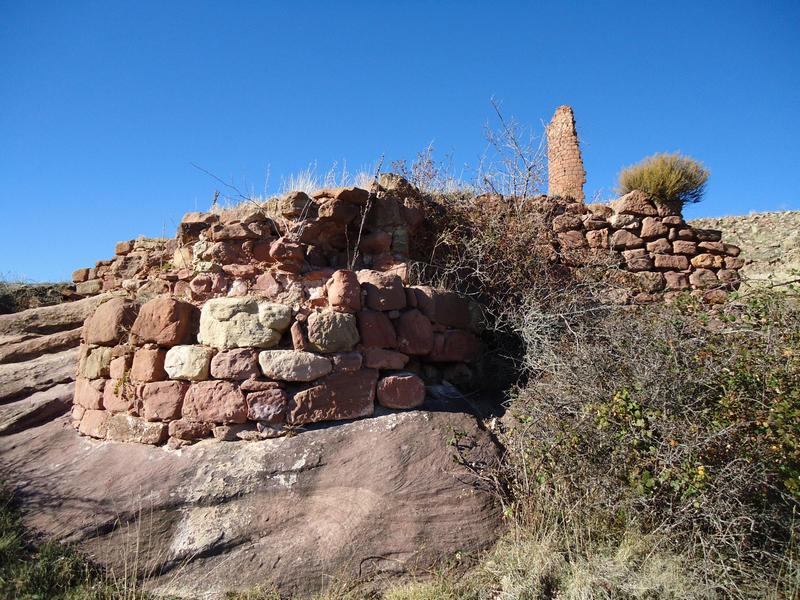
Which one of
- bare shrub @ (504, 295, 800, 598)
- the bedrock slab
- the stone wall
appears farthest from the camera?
the stone wall

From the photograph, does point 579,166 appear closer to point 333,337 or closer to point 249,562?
point 333,337

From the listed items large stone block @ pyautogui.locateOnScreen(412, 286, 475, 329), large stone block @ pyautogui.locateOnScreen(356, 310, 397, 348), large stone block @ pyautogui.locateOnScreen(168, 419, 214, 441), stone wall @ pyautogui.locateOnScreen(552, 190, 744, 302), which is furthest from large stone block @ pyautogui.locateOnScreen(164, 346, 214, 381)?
stone wall @ pyautogui.locateOnScreen(552, 190, 744, 302)

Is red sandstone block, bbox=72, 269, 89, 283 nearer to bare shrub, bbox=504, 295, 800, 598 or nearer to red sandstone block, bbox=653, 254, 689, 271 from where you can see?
bare shrub, bbox=504, 295, 800, 598

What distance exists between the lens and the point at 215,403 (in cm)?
352

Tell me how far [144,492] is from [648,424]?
3.12 metres

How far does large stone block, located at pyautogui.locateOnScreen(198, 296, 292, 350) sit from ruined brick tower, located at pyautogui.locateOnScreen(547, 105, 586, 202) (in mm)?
6114

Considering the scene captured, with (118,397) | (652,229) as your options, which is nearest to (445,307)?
(118,397)

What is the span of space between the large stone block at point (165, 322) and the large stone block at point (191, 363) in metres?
0.14

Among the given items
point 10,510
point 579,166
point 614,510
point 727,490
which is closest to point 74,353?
point 10,510

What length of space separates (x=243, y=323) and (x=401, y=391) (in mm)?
1215

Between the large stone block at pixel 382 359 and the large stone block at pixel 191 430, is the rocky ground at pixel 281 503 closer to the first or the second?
the large stone block at pixel 191 430

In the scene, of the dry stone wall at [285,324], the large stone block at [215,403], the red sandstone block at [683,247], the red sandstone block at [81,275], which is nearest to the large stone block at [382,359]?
the dry stone wall at [285,324]

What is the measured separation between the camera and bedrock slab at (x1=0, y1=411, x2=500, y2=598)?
3035mm

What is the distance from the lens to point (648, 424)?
9.93 feet
